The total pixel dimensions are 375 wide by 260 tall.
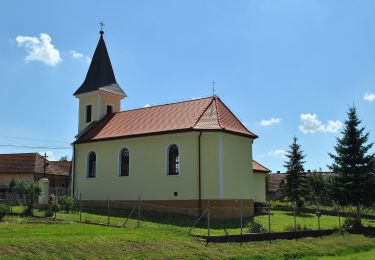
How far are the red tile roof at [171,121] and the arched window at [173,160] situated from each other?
1.23 metres

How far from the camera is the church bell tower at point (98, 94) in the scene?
123 feet

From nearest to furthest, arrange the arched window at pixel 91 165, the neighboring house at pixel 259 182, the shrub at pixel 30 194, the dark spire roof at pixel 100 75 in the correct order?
the shrub at pixel 30 194 → the arched window at pixel 91 165 → the neighboring house at pixel 259 182 → the dark spire roof at pixel 100 75

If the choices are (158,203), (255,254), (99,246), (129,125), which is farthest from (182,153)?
(99,246)

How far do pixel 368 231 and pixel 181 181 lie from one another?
36.5 feet

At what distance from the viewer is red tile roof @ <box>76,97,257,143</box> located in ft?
96.1

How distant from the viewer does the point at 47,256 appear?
13891 millimetres

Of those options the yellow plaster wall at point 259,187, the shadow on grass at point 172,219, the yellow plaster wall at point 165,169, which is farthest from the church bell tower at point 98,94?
the yellow plaster wall at point 259,187

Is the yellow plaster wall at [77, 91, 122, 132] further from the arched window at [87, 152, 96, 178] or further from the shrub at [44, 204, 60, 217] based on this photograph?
the shrub at [44, 204, 60, 217]

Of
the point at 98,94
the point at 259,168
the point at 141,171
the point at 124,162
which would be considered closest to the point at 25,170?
the point at 98,94

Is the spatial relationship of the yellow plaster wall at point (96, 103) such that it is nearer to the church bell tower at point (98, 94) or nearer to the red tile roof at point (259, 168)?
the church bell tower at point (98, 94)

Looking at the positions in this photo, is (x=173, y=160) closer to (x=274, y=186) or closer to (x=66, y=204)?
(x=66, y=204)

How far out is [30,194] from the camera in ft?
83.6

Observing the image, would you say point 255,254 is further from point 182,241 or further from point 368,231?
point 368,231

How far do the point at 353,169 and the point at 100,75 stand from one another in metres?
21.1
